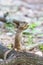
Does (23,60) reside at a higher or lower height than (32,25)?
lower

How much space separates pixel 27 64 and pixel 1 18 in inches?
135

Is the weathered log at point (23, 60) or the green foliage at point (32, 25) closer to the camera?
the weathered log at point (23, 60)

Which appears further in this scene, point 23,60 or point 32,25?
point 32,25

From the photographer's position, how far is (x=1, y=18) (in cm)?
680

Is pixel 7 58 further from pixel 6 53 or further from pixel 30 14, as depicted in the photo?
pixel 30 14

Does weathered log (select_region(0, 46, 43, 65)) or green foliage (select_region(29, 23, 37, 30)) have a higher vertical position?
green foliage (select_region(29, 23, 37, 30))

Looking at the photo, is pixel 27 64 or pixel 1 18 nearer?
pixel 27 64

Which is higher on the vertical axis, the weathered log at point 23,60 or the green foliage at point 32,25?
the green foliage at point 32,25

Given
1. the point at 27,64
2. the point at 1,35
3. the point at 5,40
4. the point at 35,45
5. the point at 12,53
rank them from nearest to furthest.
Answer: the point at 27,64 → the point at 12,53 → the point at 35,45 → the point at 5,40 → the point at 1,35

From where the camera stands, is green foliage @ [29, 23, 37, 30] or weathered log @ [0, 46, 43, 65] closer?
weathered log @ [0, 46, 43, 65]

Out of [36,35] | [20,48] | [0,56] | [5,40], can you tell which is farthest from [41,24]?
[0,56]

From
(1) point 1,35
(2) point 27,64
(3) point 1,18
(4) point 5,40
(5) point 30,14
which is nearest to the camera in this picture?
(2) point 27,64

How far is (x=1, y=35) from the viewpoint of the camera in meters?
5.65

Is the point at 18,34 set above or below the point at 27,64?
A: above
